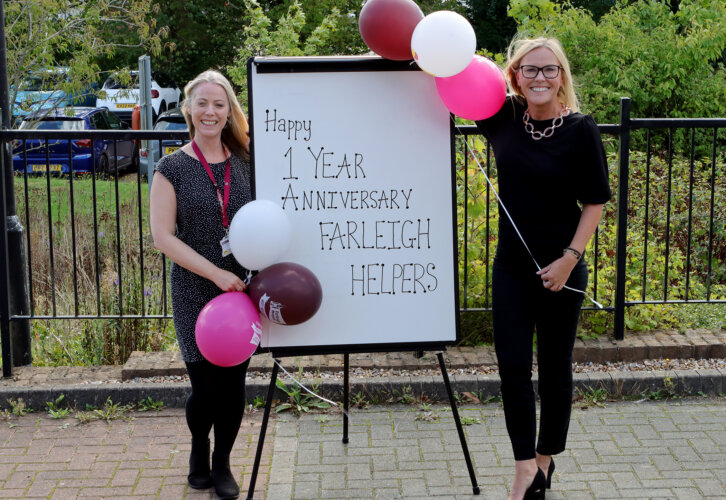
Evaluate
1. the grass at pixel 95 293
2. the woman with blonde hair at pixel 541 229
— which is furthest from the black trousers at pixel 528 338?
the grass at pixel 95 293

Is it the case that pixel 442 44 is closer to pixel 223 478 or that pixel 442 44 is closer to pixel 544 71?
pixel 544 71

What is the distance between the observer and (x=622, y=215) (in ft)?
18.0

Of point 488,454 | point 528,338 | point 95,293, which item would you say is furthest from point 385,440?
point 95,293

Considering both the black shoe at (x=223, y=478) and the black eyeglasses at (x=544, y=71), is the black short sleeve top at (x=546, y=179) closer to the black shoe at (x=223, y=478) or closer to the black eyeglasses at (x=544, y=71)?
the black eyeglasses at (x=544, y=71)

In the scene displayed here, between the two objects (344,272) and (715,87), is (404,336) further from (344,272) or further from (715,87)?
(715,87)

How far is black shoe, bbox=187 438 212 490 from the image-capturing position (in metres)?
4.04

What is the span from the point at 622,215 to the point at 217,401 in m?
2.98

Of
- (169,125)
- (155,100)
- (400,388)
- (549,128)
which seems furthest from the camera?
(155,100)

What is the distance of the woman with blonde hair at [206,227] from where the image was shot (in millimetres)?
3684

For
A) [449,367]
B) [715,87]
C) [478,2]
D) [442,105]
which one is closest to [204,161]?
[442,105]

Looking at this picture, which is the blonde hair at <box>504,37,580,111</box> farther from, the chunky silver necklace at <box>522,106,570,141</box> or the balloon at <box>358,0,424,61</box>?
the balloon at <box>358,0,424,61</box>

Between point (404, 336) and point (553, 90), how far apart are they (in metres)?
1.30

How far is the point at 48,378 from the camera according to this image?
5.27 meters

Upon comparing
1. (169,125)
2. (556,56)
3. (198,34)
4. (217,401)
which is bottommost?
(217,401)
